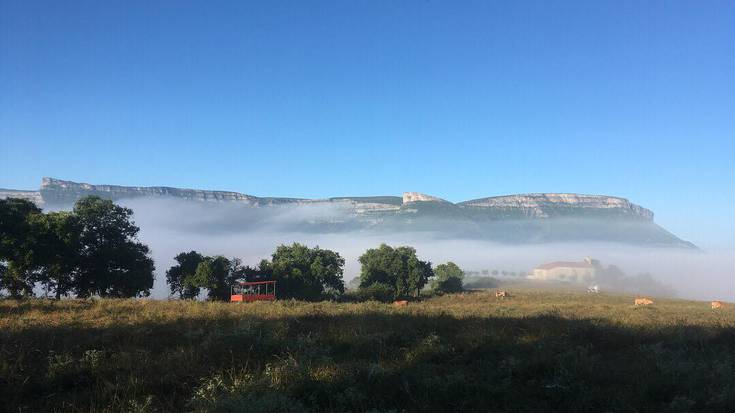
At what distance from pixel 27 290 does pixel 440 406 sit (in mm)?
47272

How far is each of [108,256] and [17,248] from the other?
7.80 meters

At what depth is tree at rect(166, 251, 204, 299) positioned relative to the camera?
181 ft

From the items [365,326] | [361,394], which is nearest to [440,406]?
[361,394]

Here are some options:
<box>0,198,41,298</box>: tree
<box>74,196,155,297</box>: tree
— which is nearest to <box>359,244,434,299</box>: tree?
<box>74,196,155,297</box>: tree

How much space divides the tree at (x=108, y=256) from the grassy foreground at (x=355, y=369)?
3585 centimetres

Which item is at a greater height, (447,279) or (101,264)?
(101,264)

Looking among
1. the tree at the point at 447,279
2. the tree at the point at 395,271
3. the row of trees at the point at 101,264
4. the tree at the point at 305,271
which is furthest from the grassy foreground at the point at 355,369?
the tree at the point at 447,279

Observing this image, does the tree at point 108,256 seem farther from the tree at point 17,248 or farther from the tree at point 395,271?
the tree at point 395,271

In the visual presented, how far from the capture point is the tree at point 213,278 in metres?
53.6

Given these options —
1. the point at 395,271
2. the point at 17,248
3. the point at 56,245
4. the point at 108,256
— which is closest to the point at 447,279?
the point at 395,271

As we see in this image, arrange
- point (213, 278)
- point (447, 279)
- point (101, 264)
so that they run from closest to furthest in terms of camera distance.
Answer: point (101, 264), point (213, 278), point (447, 279)

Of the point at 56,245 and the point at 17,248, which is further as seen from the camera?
the point at 56,245

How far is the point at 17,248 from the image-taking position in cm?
3766

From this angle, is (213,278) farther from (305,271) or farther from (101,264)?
(305,271)
